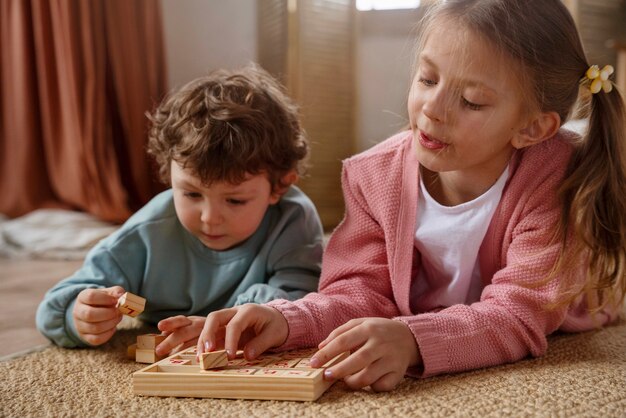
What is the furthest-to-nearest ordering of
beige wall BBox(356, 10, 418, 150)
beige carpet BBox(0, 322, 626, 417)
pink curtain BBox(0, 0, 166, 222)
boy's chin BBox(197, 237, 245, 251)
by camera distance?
Answer: beige wall BBox(356, 10, 418, 150) → pink curtain BBox(0, 0, 166, 222) → boy's chin BBox(197, 237, 245, 251) → beige carpet BBox(0, 322, 626, 417)

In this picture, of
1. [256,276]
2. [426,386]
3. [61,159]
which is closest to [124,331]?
[256,276]

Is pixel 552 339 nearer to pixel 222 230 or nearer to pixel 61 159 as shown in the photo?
pixel 222 230

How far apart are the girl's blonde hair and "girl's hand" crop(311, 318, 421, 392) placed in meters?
0.25

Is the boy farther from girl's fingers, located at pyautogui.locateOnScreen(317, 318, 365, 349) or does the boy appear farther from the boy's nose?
girl's fingers, located at pyautogui.locateOnScreen(317, 318, 365, 349)

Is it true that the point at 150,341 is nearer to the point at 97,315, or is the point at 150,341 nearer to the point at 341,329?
the point at 97,315

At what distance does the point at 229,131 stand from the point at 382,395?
50 centimetres

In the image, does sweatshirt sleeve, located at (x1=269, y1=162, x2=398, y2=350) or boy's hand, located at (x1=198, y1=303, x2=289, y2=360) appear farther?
sweatshirt sleeve, located at (x1=269, y1=162, x2=398, y2=350)

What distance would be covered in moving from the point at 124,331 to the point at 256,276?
0.23 metres

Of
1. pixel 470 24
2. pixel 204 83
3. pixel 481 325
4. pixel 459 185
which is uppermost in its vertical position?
pixel 470 24

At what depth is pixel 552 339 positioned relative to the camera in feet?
3.44

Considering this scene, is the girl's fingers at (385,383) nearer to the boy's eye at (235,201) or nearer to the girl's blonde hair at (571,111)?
the girl's blonde hair at (571,111)

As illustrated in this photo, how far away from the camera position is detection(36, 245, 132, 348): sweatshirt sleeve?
101cm

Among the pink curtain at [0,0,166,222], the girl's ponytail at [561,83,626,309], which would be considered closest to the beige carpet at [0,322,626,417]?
the girl's ponytail at [561,83,626,309]

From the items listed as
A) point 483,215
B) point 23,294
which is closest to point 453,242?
point 483,215
